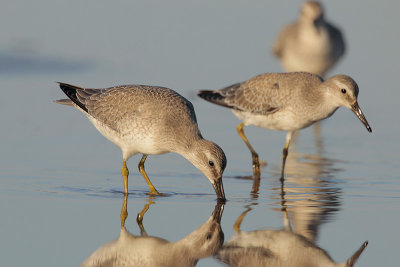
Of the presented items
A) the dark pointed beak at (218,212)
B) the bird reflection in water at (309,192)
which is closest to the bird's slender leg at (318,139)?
the bird reflection in water at (309,192)

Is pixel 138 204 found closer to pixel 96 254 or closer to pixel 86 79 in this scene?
pixel 96 254

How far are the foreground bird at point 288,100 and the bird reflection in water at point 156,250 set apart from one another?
10.8 feet

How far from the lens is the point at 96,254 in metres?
7.55

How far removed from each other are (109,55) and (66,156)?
25.0ft

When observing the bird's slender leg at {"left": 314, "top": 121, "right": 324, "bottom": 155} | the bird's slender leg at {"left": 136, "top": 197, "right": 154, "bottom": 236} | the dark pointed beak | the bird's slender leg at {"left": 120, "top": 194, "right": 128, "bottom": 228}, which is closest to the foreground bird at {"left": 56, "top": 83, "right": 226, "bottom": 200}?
the dark pointed beak

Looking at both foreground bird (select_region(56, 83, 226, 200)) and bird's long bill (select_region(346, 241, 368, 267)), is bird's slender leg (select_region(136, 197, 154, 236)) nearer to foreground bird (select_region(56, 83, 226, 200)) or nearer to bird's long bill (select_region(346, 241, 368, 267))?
foreground bird (select_region(56, 83, 226, 200))

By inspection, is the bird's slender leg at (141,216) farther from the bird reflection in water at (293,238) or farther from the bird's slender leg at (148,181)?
the bird reflection in water at (293,238)

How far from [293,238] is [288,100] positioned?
367 centimetres

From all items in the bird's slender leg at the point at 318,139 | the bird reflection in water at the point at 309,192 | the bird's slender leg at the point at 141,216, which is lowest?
the bird's slender leg at the point at 141,216

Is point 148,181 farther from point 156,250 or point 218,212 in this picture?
point 156,250

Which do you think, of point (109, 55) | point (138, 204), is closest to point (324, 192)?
point (138, 204)

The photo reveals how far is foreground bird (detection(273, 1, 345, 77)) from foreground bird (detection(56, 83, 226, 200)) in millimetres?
8713

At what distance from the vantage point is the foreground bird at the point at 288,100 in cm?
1121

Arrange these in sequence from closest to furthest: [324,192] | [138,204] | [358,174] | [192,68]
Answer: [138,204] → [324,192] → [358,174] → [192,68]
